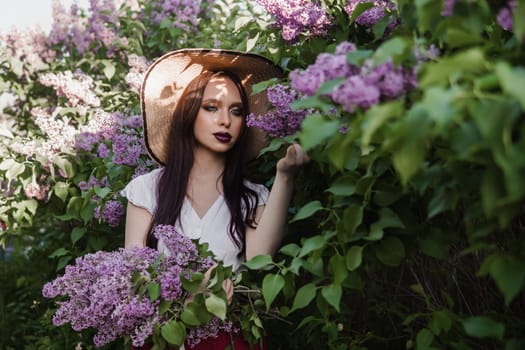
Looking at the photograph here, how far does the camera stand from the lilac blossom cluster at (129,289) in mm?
1782

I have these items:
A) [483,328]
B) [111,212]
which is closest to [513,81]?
[483,328]

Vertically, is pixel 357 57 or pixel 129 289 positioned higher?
pixel 357 57


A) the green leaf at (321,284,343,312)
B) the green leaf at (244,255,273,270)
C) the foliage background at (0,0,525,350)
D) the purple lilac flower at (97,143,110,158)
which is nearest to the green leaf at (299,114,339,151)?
the foliage background at (0,0,525,350)

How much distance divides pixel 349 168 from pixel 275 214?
2.12 ft

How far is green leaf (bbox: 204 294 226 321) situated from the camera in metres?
1.72

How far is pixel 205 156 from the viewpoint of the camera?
2402 mm

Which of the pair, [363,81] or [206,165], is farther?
[206,165]

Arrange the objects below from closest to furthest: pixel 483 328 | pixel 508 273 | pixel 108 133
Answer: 1. pixel 508 273
2. pixel 483 328
3. pixel 108 133

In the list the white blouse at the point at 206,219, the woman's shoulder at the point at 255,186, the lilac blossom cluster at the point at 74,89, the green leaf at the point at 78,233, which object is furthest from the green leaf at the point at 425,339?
the lilac blossom cluster at the point at 74,89

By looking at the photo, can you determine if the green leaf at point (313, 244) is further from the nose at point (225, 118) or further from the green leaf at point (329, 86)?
the nose at point (225, 118)

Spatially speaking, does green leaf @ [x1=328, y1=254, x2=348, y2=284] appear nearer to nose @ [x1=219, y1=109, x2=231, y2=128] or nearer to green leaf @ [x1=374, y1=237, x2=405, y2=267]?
green leaf @ [x1=374, y1=237, x2=405, y2=267]

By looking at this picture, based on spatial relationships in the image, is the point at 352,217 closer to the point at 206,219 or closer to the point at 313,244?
the point at 313,244

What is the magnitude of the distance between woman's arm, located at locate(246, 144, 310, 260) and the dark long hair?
7 cm

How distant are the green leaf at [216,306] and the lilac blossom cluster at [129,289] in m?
0.10
